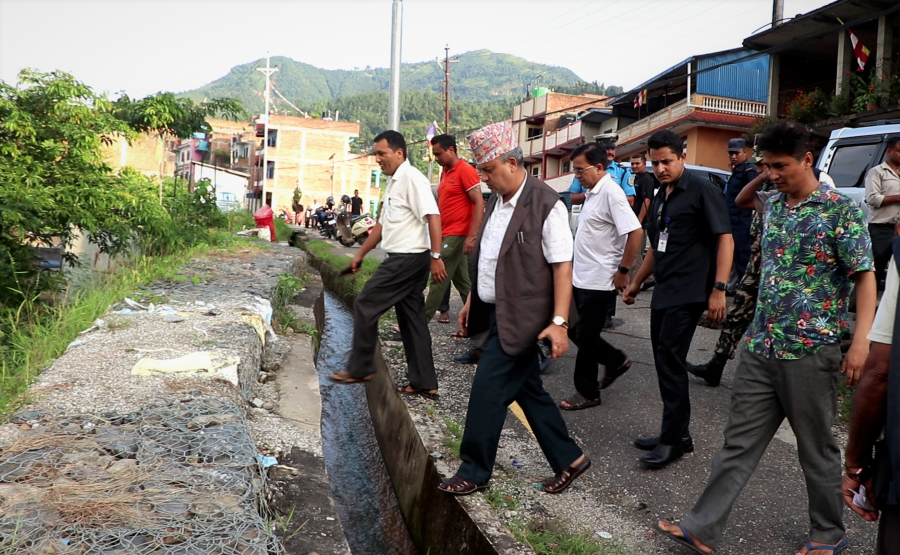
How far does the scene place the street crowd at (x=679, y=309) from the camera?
288 centimetres

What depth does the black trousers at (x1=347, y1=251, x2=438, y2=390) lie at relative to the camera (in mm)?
5316

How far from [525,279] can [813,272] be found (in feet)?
4.09

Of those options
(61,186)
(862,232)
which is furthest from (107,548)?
(61,186)

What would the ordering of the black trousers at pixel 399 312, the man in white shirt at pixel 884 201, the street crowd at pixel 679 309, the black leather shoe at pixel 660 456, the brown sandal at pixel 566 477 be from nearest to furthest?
the street crowd at pixel 679 309 < the brown sandal at pixel 566 477 < the black leather shoe at pixel 660 456 < the black trousers at pixel 399 312 < the man in white shirt at pixel 884 201

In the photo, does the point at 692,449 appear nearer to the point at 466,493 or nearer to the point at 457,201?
the point at 466,493

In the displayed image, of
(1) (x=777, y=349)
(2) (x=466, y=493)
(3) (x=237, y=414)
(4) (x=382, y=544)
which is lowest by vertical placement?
(4) (x=382, y=544)

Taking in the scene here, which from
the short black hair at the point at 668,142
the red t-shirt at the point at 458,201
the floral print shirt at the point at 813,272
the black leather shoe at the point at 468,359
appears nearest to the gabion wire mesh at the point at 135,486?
the floral print shirt at the point at 813,272

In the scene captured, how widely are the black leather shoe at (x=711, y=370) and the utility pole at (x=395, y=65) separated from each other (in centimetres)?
851

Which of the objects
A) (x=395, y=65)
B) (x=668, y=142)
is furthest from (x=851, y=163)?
(x=395, y=65)

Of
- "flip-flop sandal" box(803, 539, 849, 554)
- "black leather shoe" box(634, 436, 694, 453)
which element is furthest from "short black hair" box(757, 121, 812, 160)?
"black leather shoe" box(634, 436, 694, 453)

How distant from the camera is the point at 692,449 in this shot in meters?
4.51

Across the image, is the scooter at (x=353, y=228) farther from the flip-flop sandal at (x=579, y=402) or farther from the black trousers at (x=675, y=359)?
the black trousers at (x=675, y=359)

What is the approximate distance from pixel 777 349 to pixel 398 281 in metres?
2.93

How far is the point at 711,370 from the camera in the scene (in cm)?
588
